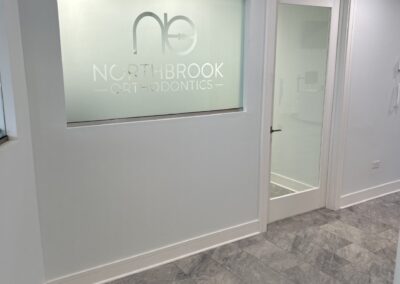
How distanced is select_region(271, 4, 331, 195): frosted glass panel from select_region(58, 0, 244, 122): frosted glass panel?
0.61 m

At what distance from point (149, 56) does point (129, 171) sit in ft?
2.89

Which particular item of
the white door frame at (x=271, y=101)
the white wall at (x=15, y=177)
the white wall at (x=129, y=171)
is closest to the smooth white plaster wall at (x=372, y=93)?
the white door frame at (x=271, y=101)

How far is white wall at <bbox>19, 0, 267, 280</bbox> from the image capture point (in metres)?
2.37

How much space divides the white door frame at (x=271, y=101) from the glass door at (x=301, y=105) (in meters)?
0.01

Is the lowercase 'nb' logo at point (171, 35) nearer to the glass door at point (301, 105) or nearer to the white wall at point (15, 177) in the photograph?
the white wall at point (15, 177)

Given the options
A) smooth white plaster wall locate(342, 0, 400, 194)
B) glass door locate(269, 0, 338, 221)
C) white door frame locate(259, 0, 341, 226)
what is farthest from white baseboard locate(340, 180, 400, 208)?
glass door locate(269, 0, 338, 221)

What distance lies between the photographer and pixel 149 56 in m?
2.75

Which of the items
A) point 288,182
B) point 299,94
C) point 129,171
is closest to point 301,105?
point 299,94

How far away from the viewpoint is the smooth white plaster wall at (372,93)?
12.7 feet

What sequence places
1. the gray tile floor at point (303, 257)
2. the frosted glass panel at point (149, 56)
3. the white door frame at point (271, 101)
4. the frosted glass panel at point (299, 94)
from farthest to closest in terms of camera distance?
the frosted glass panel at point (299, 94), the white door frame at point (271, 101), the gray tile floor at point (303, 257), the frosted glass panel at point (149, 56)

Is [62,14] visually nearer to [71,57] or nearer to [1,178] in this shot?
[71,57]

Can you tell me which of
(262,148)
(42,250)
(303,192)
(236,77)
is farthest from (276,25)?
(42,250)

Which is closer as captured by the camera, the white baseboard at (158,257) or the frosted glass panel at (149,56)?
the frosted glass panel at (149,56)

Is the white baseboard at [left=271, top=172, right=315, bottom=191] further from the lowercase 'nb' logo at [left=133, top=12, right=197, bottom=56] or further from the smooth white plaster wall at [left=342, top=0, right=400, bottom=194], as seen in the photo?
the lowercase 'nb' logo at [left=133, top=12, right=197, bottom=56]
